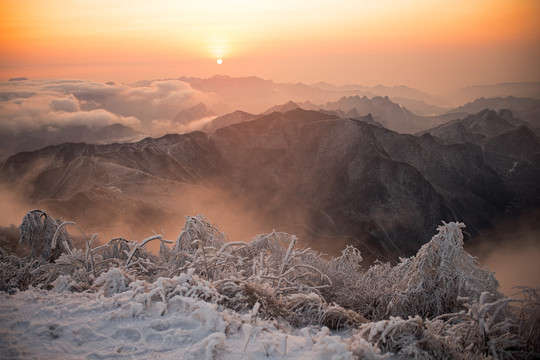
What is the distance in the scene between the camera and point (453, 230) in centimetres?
478

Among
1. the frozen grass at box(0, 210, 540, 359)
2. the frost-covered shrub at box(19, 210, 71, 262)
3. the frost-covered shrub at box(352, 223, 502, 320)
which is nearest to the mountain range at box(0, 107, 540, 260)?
the frost-covered shrub at box(19, 210, 71, 262)

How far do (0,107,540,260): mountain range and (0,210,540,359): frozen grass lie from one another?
27502mm

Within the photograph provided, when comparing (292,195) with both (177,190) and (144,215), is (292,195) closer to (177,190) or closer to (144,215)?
(177,190)

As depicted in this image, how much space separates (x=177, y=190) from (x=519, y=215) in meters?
74.3

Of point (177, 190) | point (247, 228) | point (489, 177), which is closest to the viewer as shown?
point (247, 228)

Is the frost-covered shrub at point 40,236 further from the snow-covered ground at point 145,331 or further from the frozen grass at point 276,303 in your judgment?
the snow-covered ground at point 145,331

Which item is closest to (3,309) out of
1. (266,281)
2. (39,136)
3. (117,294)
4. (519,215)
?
(117,294)

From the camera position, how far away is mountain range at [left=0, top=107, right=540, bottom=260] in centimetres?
4603

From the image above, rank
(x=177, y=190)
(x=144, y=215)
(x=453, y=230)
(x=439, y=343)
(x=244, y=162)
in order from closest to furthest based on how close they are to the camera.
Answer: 1. (x=439, y=343)
2. (x=453, y=230)
3. (x=144, y=215)
4. (x=177, y=190)
5. (x=244, y=162)

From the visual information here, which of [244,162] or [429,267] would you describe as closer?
[429,267]

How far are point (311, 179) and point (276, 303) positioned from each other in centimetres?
6283

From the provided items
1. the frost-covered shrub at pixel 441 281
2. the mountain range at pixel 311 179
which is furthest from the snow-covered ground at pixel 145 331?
the mountain range at pixel 311 179

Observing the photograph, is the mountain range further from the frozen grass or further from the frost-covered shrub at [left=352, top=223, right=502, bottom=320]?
the frost-covered shrub at [left=352, top=223, right=502, bottom=320]

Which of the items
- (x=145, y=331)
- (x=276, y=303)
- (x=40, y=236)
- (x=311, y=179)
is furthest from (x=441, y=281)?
(x=311, y=179)
